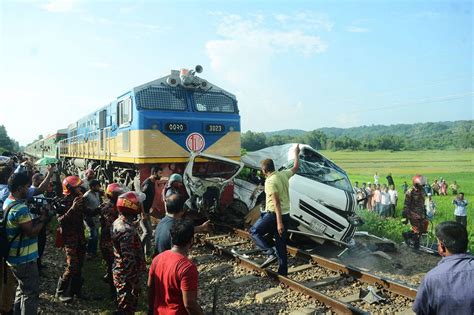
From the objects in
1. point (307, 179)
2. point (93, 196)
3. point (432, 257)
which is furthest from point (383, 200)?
point (93, 196)

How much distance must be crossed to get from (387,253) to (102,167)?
9.67 m

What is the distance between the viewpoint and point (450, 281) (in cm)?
245

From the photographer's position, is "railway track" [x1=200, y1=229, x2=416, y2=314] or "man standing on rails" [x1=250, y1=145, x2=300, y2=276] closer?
"railway track" [x1=200, y1=229, x2=416, y2=314]

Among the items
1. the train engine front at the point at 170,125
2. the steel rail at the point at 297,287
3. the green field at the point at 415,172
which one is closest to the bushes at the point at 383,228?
the green field at the point at 415,172

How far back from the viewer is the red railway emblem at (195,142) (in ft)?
33.1

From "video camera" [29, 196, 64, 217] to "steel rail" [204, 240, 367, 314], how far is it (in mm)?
3097

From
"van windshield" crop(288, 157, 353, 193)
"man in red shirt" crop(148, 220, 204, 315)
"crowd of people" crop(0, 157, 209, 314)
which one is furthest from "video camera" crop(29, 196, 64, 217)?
"van windshield" crop(288, 157, 353, 193)

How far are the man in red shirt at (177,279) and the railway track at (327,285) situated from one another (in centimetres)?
136

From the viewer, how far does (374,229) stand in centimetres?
1216

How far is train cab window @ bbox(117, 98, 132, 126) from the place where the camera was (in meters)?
10.2

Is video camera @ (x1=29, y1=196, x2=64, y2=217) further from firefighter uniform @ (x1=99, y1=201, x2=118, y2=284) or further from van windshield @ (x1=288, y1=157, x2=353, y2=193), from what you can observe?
van windshield @ (x1=288, y1=157, x2=353, y2=193)

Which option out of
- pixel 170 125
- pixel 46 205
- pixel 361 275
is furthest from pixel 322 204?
pixel 46 205

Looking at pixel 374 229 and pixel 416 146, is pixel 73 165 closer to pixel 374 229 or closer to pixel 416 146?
pixel 374 229

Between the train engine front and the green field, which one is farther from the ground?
the train engine front
